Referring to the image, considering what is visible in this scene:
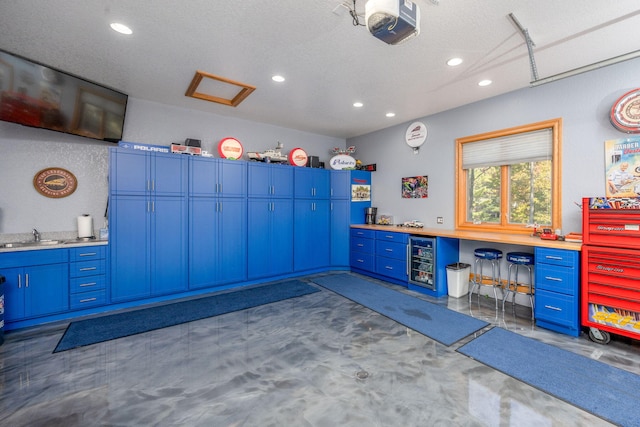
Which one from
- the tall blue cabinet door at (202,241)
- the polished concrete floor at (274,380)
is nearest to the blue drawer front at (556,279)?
the polished concrete floor at (274,380)

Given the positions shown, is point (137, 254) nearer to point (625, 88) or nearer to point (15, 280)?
point (15, 280)

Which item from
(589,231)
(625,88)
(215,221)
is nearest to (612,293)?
(589,231)

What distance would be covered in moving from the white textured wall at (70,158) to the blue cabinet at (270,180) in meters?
0.85

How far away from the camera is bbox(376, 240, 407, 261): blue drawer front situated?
4.43 meters

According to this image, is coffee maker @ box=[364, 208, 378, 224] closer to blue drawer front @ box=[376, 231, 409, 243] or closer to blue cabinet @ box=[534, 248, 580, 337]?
blue drawer front @ box=[376, 231, 409, 243]

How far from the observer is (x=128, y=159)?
3.52m

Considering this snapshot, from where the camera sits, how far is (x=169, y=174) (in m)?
3.82

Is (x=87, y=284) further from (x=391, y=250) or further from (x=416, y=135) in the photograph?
(x=416, y=135)

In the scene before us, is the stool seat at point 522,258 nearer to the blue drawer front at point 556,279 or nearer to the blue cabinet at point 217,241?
the blue drawer front at point 556,279

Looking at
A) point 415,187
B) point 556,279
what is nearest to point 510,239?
point 556,279

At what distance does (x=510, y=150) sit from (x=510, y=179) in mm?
416

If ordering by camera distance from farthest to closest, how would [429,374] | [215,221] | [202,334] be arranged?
1. [215,221]
2. [202,334]
3. [429,374]

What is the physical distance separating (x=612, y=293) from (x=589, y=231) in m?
0.60

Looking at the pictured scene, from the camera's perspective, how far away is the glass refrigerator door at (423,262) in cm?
406
